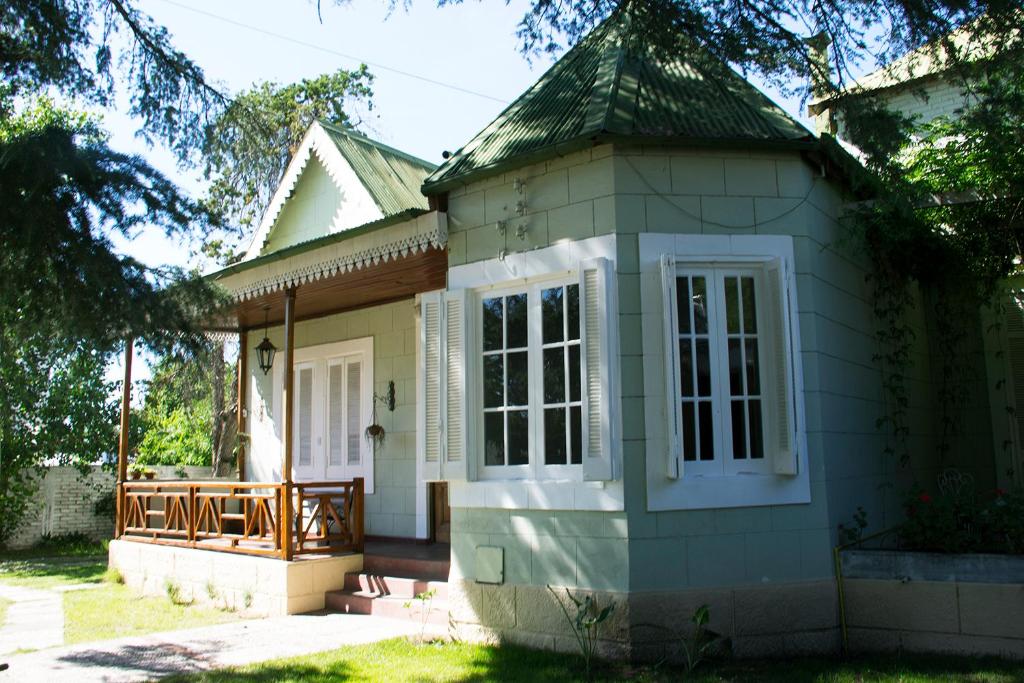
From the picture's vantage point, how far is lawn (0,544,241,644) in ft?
26.1

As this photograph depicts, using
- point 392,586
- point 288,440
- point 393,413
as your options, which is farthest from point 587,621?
point 393,413

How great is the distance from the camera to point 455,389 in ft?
23.0

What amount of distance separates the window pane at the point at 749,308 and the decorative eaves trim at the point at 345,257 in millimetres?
2569

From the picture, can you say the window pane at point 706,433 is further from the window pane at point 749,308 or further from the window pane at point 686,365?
the window pane at point 749,308

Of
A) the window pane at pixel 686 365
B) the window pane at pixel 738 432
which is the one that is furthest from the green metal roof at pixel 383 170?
the window pane at pixel 738 432

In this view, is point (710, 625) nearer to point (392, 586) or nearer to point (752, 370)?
point (752, 370)

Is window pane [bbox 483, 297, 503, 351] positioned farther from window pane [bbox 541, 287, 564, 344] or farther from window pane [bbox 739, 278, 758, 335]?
window pane [bbox 739, 278, 758, 335]

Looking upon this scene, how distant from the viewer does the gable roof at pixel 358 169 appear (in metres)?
10.7

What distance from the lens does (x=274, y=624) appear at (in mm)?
7742

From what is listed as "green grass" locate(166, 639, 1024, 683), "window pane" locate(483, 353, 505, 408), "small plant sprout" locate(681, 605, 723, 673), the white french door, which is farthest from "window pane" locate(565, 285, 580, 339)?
the white french door

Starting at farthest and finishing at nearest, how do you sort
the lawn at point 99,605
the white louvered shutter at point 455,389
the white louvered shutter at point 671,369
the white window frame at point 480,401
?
the lawn at point 99,605
the white louvered shutter at point 455,389
the white window frame at point 480,401
the white louvered shutter at point 671,369

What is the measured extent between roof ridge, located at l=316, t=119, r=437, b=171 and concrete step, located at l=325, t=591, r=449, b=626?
20.0 feet

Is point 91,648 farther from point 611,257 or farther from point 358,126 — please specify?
point 358,126

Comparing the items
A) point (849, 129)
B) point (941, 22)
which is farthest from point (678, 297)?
point (941, 22)
